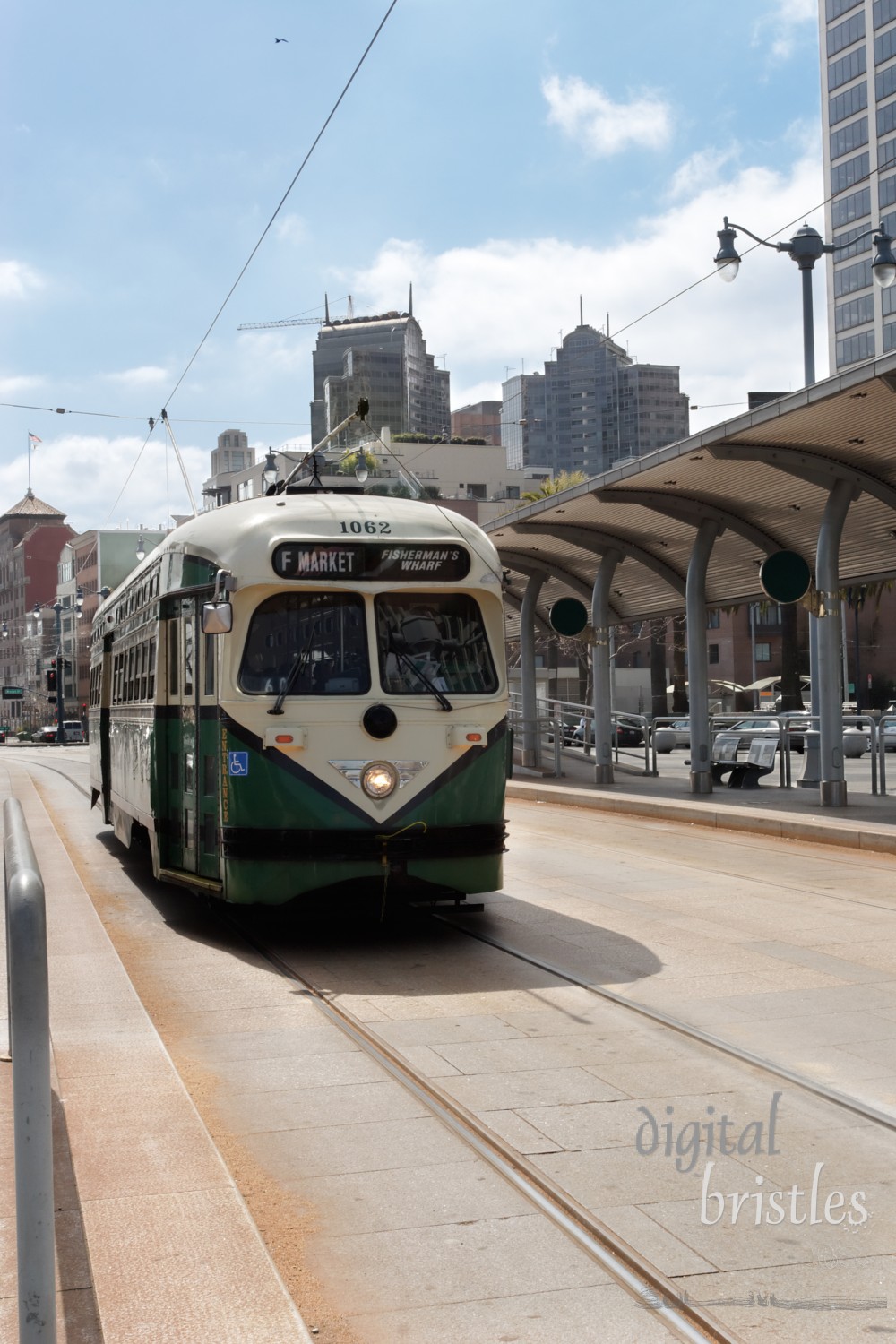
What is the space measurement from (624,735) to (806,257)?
16998 mm

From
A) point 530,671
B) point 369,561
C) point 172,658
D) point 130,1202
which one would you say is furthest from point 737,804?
point 130,1202

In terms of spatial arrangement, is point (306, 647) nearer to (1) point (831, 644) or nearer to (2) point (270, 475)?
(1) point (831, 644)

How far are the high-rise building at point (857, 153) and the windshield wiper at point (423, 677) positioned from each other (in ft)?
283

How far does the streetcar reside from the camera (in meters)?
9.51

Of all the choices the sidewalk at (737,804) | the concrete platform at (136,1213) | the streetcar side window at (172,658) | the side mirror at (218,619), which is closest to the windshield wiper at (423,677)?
the side mirror at (218,619)

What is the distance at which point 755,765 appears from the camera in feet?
Result: 75.5

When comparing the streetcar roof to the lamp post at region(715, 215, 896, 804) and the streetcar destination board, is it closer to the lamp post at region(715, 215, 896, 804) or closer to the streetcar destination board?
the streetcar destination board

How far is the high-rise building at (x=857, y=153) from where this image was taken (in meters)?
91.0

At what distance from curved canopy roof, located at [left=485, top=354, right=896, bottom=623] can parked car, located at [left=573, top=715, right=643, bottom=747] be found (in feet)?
8.91

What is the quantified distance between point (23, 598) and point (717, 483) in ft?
453

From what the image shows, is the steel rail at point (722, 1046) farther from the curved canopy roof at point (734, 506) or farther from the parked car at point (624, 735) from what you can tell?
the parked car at point (624, 735)

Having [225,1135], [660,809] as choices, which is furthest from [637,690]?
[225,1135]

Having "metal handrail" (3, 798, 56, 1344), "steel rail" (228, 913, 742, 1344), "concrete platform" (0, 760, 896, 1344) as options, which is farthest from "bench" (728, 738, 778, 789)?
"metal handrail" (3, 798, 56, 1344)

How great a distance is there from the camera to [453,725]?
9805 mm
